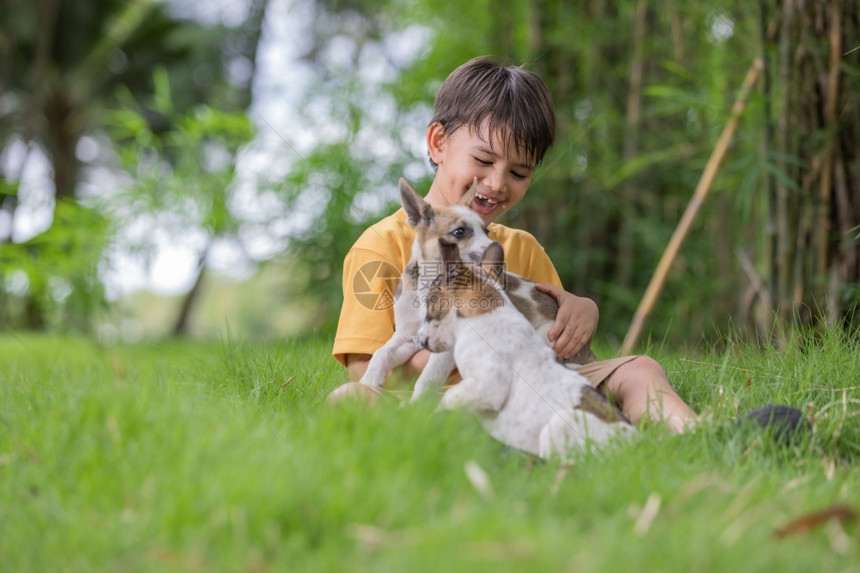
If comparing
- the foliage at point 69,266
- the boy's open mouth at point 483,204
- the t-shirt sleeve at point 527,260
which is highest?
the boy's open mouth at point 483,204

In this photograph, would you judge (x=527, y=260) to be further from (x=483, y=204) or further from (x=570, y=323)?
(x=570, y=323)

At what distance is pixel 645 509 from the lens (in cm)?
148

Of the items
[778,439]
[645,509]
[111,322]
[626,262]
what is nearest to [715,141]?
[626,262]

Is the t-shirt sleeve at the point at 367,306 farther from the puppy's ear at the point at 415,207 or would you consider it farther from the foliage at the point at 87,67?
the foliage at the point at 87,67

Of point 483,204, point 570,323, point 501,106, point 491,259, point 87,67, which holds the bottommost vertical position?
point 570,323

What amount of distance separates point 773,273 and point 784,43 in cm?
97

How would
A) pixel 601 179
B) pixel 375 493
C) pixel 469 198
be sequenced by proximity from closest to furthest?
pixel 375 493, pixel 469 198, pixel 601 179

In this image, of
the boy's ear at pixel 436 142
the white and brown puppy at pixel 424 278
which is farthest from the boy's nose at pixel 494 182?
the boy's ear at pixel 436 142

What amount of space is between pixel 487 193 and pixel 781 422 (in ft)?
3.54

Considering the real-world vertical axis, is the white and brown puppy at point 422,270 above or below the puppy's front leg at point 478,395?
above

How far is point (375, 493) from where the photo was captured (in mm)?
1443

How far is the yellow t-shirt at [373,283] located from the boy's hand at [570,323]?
0.27 metres

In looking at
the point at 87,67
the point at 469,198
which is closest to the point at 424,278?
the point at 469,198

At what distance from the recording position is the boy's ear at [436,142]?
2.68 m
